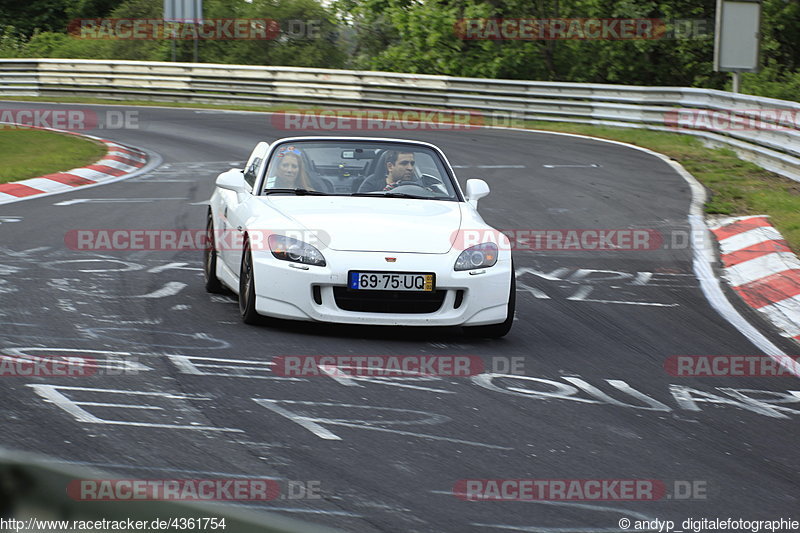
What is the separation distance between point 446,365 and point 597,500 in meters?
2.35

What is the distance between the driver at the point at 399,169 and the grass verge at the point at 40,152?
831 centimetres

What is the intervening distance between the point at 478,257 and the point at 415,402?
6.09 ft

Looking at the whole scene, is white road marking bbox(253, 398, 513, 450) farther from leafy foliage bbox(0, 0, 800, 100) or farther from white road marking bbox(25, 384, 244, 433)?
leafy foliage bbox(0, 0, 800, 100)

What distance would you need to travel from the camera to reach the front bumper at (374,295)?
7.14 meters

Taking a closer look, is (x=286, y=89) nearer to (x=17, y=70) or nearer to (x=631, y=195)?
(x=17, y=70)

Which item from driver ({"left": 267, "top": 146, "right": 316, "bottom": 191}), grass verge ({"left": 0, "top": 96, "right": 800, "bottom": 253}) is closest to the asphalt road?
driver ({"left": 267, "top": 146, "right": 316, "bottom": 191})

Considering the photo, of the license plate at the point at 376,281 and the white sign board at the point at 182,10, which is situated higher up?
the white sign board at the point at 182,10

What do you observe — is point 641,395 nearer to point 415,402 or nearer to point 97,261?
point 415,402

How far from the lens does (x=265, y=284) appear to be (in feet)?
23.8

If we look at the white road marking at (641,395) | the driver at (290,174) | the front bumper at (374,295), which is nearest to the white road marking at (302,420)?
the white road marking at (641,395)

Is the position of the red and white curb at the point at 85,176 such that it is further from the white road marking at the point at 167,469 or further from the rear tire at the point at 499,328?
the white road marking at the point at 167,469

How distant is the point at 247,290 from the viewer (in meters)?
7.46

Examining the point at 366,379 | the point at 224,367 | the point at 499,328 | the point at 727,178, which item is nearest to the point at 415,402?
the point at 366,379

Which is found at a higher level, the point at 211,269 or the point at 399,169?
the point at 399,169
